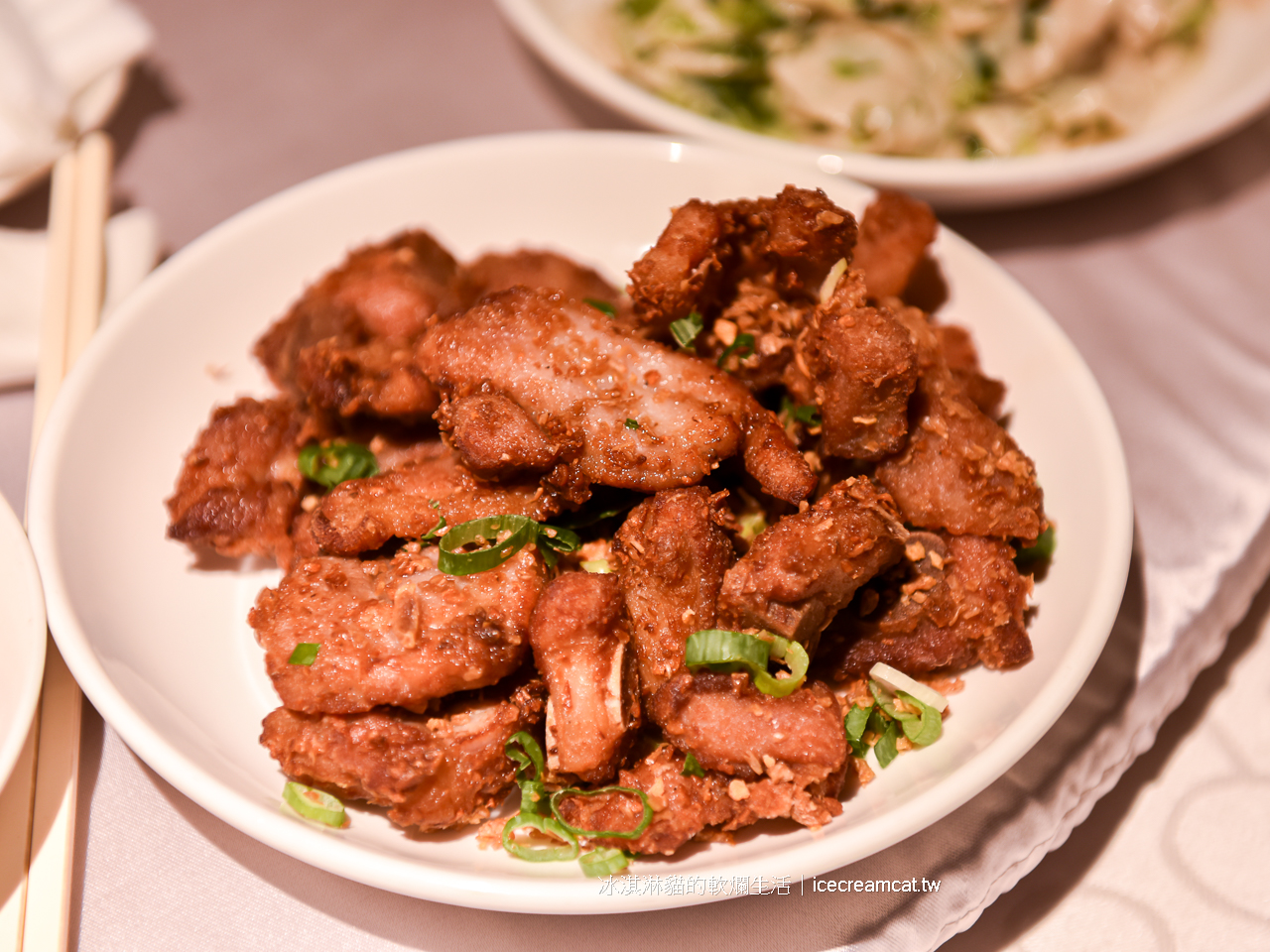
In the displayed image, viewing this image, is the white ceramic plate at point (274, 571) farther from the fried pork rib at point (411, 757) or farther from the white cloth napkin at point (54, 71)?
the white cloth napkin at point (54, 71)

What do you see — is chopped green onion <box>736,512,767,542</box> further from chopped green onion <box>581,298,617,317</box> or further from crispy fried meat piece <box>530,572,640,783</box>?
chopped green onion <box>581,298,617,317</box>

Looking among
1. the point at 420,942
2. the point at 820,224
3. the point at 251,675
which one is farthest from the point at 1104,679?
the point at 251,675

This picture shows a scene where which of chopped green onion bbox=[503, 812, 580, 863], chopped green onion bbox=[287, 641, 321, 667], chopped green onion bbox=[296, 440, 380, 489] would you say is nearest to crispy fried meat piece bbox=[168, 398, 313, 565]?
chopped green onion bbox=[296, 440, 380, 489]

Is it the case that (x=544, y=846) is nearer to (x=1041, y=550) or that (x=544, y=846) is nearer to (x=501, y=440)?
(x=501, y=440)

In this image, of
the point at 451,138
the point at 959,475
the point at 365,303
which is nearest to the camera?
the point at 959,475

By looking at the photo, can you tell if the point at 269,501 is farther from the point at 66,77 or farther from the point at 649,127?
the point at 66,77

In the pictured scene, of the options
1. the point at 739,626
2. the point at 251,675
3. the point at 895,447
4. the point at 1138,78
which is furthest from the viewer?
the point at 1138,78

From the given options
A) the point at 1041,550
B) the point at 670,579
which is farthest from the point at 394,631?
the point at 1041,550
